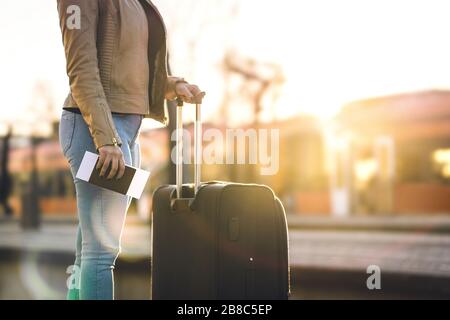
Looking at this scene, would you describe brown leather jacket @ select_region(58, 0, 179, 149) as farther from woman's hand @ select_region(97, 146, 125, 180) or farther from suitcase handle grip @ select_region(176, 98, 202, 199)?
suitcase handle grip @ select_region(176, 98, 202, 199)

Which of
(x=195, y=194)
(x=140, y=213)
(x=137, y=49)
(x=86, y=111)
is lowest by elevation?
(x=140, y=213)

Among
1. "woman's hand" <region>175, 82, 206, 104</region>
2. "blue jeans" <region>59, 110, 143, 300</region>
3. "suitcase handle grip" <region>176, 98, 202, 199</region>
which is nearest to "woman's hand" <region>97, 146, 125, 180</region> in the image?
"blue jeans" <region>59, 110, 143, 300</region>

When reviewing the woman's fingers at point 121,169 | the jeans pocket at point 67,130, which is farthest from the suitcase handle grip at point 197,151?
the jeans pocket at point 67,130

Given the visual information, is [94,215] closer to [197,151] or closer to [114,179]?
[114,179]

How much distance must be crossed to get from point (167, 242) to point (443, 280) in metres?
3.25

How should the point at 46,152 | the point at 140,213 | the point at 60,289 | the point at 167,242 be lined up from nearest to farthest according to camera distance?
the point at 167,242, the point at 60,289, the point at 140,213, the point at 46,152

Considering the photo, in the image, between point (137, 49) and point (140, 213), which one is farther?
point (140, 213)

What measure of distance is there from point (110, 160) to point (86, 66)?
0.36 metres

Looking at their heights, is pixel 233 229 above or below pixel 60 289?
above

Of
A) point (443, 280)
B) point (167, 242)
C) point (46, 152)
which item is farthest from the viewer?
point (46, 152)

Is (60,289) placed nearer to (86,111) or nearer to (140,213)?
(86,111)

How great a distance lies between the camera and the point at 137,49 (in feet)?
10.2

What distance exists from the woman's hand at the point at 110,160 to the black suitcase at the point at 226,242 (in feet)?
0.88

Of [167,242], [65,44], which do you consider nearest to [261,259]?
[167,242]
